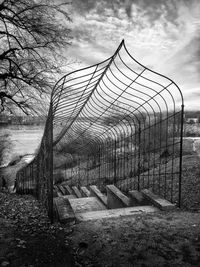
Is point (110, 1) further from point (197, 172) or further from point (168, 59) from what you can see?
point (197, 172)

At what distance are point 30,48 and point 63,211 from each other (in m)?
7.65

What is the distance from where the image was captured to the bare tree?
7835mm

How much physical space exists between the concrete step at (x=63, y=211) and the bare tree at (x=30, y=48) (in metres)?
6.58

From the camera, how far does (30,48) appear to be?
28.2ft

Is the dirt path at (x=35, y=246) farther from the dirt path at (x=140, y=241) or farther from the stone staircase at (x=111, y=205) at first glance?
the stone staircase at (x=111, y=205)

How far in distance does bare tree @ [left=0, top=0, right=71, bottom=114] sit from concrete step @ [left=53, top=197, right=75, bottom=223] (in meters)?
6.58

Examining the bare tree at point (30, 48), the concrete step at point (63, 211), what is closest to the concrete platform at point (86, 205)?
the concrete step at point (63, 211)

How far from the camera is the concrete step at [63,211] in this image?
8.61ft

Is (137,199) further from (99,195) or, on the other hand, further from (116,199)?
(99,195)

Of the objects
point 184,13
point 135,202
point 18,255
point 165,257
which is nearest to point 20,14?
point 184,13

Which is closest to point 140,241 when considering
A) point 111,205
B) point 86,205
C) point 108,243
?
point 108,243

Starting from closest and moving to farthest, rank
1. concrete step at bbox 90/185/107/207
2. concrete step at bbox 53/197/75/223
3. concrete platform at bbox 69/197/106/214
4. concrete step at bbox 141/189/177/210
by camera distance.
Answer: concrete step at bbox 53/197/75/223 → concrete step at bbox 141/189/177/210 → concrete platform at bbox 69/197/106/214 → concrete step at bbox 90/185/107/207

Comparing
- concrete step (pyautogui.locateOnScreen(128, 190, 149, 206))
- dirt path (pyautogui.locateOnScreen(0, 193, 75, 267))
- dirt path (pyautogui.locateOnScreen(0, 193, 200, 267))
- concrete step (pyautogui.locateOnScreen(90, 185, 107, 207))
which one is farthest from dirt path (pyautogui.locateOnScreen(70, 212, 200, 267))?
concrete step (pyautogui.locateOnScreen(90, 185, 107, 207))

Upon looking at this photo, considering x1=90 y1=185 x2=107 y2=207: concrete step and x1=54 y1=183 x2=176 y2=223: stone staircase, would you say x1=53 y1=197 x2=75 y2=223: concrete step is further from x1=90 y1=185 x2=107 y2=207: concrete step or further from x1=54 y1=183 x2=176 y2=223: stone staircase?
x1=90 y1=185 x2=107 y2=207: concrete step
